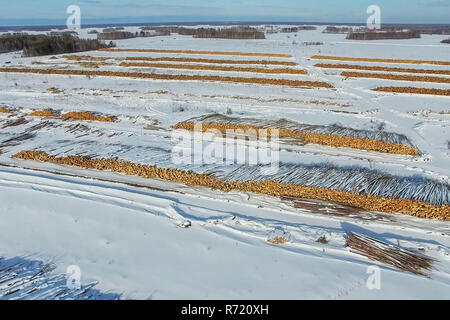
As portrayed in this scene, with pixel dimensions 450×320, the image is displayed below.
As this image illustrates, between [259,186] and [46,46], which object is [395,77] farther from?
[46,46]

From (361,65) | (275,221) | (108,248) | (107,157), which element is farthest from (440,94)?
(108,248)

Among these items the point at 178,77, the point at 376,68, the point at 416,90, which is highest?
the point at 376,68

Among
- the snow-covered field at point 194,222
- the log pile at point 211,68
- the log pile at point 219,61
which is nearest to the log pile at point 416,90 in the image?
the snow-covered field at point 194,222

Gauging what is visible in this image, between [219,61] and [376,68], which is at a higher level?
[219,61]

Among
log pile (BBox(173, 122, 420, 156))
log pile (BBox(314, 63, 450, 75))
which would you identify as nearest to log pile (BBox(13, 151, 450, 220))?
log pile (BBox(173, 122, 420, 156))

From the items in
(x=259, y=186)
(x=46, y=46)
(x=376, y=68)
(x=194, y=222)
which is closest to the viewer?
(x=194, y=222)

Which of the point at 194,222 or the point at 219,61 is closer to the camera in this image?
the point at 194,222

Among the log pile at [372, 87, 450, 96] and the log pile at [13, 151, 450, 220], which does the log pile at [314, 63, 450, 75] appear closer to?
the log pile at [372, 87, 450, 96]

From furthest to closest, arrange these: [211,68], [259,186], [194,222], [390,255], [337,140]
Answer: [211,68] < [337,140] < [259,186] < [194,222] < [390,255]

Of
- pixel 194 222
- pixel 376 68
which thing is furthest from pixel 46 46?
pixel 194 222

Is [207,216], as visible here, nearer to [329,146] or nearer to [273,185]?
[273,185]

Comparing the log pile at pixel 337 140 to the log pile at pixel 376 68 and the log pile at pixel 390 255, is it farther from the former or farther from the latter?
the log pile at pixel 376 68
